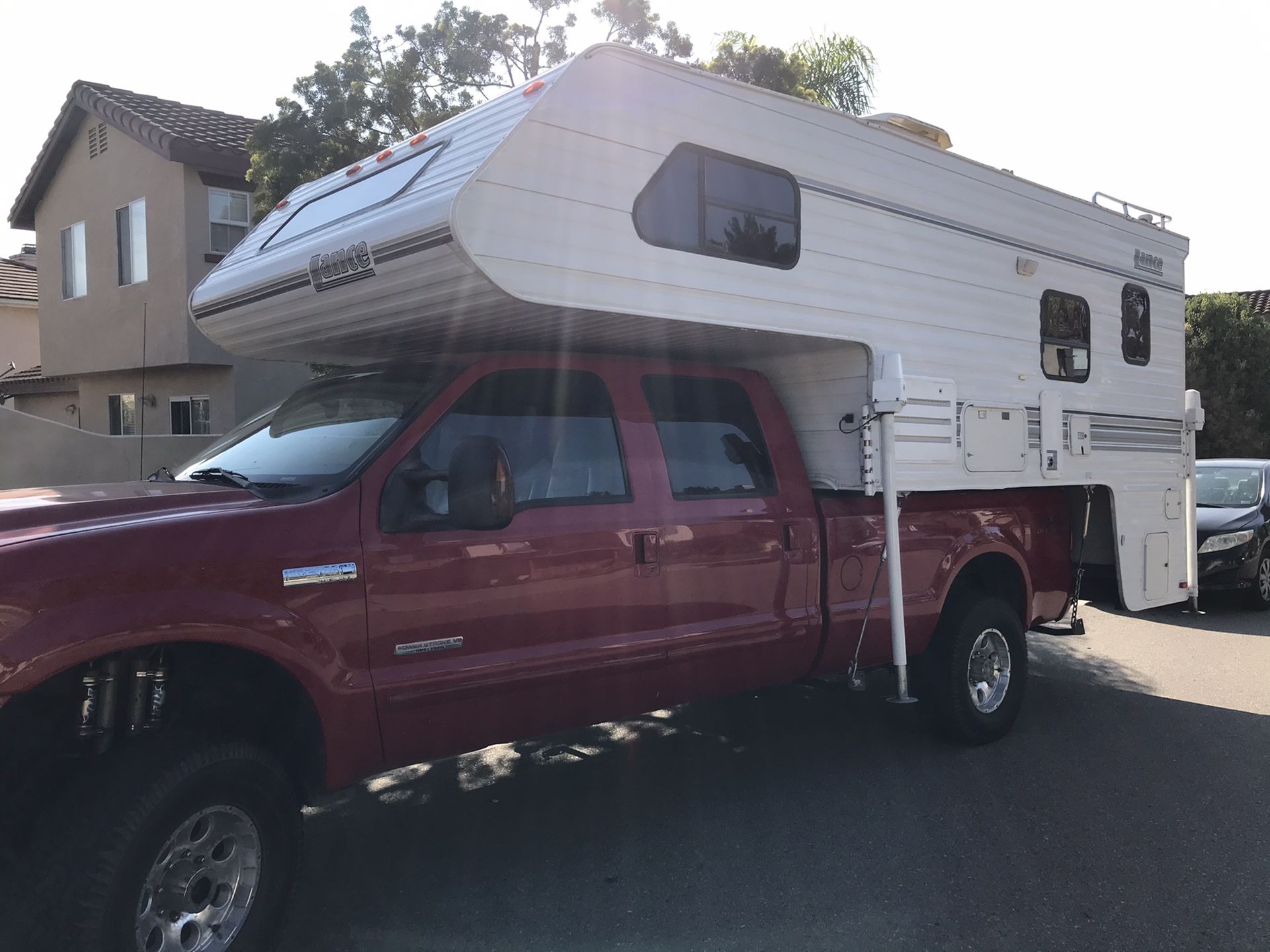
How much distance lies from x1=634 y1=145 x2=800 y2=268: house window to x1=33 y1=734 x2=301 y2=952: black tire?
8.35 feet

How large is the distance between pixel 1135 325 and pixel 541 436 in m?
4.93

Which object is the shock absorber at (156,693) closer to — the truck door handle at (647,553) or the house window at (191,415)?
the truck door handle at (647,553)

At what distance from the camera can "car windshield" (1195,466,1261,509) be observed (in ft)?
34.7

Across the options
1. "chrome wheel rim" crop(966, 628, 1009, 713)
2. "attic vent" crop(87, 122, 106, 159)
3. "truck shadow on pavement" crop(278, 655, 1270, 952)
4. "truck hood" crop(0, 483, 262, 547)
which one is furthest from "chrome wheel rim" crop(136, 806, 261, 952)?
"attic vent" crop(87, 122, 106, 159)

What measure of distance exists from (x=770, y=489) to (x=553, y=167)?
1.89 meters

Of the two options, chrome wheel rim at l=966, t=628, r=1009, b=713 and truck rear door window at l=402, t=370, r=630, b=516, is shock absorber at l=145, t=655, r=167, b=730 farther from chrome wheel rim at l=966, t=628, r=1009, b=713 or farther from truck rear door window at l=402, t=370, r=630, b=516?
chrome wheel rim at l=966, t=628, r=1009, b=713

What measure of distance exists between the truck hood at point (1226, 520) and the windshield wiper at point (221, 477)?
30.4 ft

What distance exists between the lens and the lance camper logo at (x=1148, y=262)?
701 centimetres

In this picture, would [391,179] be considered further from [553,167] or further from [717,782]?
[717,782]

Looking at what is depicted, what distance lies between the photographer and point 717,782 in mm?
5129

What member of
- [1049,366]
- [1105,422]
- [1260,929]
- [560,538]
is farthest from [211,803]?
[1105,422]

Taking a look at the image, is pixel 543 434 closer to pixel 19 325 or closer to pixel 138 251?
pixel 138 251

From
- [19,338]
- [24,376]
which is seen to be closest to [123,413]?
[24,376]

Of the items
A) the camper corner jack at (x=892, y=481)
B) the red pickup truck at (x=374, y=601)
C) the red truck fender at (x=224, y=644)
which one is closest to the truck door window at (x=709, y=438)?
the red pickup truck at (x=374, y=601)
